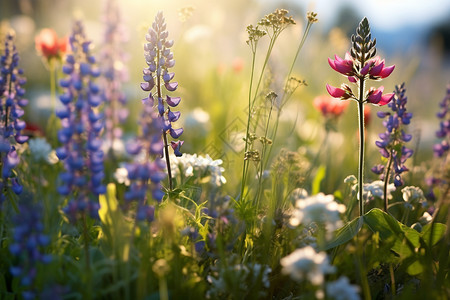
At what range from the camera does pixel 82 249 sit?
1.96 meters

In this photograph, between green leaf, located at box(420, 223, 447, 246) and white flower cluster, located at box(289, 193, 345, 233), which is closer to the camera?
white flower cluster, located at box(289, 193, 345, 233)

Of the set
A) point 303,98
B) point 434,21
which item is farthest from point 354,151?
point 434,21

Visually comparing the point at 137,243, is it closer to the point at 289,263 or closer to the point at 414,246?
the point at 289,263

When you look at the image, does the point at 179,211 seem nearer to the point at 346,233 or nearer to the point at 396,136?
the point at 346,233

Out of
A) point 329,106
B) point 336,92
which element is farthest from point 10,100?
point 329,106

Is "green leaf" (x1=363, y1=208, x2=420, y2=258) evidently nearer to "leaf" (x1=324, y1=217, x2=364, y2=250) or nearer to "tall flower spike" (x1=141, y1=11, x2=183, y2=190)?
"leaf" (x1=324, y1=217, x2=364, y2=250)

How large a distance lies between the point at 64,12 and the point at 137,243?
1311 centimetres

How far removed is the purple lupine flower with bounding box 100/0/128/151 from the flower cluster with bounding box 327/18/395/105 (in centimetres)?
141

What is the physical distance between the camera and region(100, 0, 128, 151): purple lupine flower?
310 centimetres

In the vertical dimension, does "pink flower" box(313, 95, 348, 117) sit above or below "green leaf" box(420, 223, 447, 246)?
above

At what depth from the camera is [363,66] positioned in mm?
2225

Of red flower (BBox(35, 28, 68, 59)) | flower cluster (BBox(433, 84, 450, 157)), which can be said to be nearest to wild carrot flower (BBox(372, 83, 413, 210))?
flower cluster (BBox(433, 84, 450, 157))

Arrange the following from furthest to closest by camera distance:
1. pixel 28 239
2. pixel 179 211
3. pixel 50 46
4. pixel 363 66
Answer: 1. pixel 50 46
2. pixel 363 66
3. pixel 179 211
4. pixel 28 239

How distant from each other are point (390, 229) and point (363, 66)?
2.40 feet
